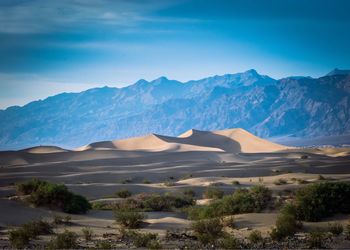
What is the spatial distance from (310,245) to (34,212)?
35.0 ft

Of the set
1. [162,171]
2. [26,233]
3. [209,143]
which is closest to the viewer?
[26,233]

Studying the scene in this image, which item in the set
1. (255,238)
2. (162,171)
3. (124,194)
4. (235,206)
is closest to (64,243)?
(255,238)

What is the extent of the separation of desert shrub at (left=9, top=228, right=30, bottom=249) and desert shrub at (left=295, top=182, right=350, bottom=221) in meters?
9.28

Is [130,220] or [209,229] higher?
[130,220]

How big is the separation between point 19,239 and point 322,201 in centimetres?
1043

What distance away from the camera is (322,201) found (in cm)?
1767

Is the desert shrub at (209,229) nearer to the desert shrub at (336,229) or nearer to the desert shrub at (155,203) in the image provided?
the desert shrub at (336,229)

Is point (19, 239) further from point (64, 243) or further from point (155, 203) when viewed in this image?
point (155, 203)

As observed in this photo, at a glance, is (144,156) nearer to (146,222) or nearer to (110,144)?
(110,144)

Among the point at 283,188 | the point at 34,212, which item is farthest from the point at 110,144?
the point at 34,212

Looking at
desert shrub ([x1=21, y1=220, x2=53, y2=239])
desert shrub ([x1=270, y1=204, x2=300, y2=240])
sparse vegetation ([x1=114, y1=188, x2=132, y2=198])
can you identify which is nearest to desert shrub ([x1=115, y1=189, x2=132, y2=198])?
sparse vegetation ([x1=114, y1=188, x2=132, y2=198])

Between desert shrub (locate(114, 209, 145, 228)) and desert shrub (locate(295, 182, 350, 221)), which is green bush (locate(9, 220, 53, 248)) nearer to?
desert shrub (locate(114, 209, 145, 228))

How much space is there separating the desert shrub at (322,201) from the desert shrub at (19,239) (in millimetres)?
9275

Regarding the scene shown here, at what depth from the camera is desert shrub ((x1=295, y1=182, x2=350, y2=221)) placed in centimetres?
1730
